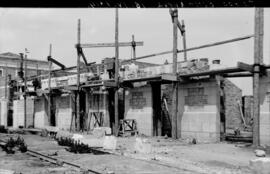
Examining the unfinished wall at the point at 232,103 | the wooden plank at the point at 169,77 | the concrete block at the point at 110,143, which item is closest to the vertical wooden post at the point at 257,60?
the wooden plank at the point at 169,77

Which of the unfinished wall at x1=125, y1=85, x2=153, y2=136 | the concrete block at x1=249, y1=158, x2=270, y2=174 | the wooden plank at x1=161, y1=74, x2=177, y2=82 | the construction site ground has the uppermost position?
the wooden plank at x1=161, y1=74, x2=177, y2=82

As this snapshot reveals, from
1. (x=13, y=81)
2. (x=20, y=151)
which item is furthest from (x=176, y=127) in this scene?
(x=13, y=81)

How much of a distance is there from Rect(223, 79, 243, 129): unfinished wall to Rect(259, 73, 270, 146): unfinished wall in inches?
159

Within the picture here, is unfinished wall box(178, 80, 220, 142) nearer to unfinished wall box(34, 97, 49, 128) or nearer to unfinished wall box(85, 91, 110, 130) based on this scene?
unfinished wall box(85, 91, 110, 130)

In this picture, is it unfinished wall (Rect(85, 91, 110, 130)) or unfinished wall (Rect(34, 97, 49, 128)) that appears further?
unfinished wall (Rect(34, 97, 49, 128))

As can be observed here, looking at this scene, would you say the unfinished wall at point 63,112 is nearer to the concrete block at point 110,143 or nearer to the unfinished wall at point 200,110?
the unfinished wall at point 200,110

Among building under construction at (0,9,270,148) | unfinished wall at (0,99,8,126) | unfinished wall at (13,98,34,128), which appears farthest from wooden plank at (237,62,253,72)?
unfinished wall at (0,99,8,126)

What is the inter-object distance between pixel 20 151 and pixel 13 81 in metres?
23.0

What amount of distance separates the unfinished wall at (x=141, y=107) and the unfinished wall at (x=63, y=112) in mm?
7079

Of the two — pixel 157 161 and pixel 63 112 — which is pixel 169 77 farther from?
pixel 63 112

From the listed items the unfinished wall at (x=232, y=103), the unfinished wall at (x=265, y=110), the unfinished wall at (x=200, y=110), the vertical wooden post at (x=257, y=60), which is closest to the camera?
the vertical wooden post at (x=257, y=60)

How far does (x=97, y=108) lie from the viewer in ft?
79.0

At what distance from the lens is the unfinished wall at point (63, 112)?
2731 cm

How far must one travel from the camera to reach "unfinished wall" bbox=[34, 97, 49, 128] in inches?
1211
